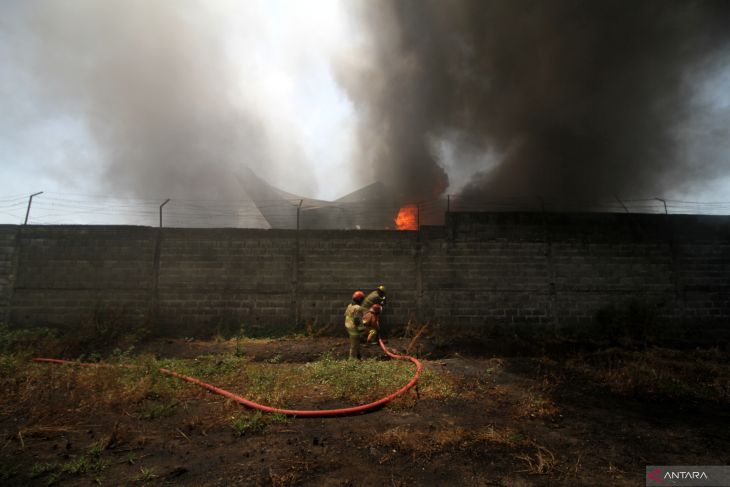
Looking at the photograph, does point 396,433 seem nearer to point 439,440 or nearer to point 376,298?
point 439,440

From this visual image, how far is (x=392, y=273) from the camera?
984 centimetres

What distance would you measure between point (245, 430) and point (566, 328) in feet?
28.2

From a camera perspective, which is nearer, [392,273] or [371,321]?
[371,321]

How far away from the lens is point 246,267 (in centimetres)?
987

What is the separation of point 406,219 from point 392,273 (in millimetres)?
3834

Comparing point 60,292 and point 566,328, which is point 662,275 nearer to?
point 566,328

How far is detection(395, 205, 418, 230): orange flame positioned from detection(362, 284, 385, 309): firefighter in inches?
161

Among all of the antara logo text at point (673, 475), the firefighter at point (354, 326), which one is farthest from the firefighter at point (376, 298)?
the antara logo text at point (673, 475)

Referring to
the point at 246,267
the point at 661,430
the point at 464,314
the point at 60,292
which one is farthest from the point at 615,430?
the point at 60,292

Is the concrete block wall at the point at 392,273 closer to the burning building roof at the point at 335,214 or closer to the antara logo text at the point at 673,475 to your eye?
the burning building roof at the point at 335,214

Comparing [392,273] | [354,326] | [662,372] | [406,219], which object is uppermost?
[406,219]

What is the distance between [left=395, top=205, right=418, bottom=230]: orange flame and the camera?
12992 millimetres

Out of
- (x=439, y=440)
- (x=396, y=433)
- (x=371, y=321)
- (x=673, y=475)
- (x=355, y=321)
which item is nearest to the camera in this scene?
(x=673, y=475)

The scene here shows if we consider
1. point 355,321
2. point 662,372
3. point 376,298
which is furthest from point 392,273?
point 662,372
